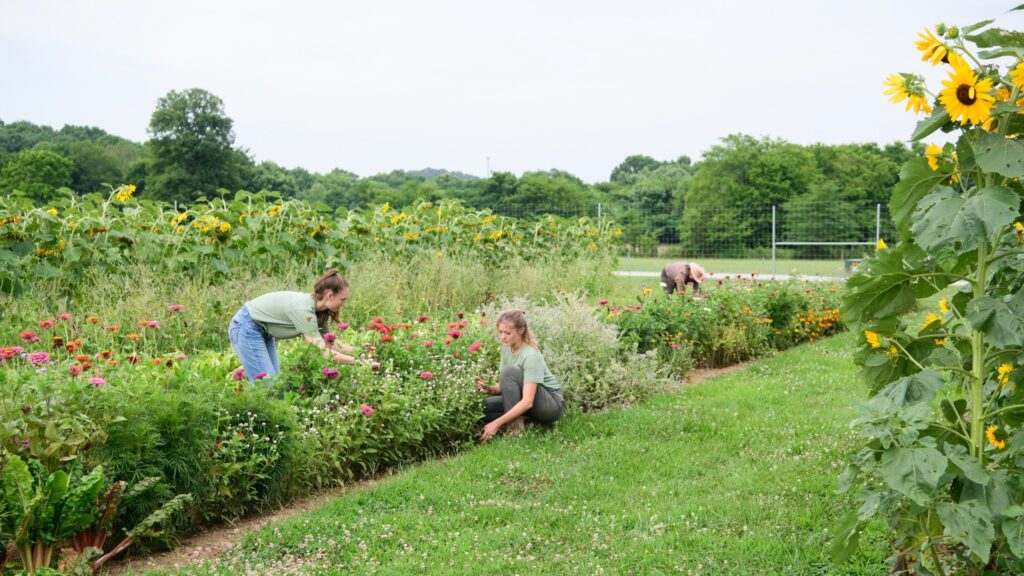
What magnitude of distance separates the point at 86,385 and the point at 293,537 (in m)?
1.11

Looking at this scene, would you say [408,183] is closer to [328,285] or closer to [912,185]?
[328,285]

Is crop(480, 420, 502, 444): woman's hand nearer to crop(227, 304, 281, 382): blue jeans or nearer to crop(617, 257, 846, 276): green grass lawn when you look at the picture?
crop(227, 304, 281, 382): blue jeans

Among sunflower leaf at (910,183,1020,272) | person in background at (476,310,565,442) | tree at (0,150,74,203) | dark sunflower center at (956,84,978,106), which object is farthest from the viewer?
tree at (0,150,74,203)

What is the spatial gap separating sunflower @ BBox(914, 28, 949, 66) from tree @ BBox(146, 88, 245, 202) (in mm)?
42044

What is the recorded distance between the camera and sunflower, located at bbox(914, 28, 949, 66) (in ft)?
7.83

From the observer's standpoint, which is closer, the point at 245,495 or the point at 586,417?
the point at 245,495

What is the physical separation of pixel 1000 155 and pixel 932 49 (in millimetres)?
399

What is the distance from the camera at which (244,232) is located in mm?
8445

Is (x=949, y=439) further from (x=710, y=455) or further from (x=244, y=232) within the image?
(x=244, y=232)

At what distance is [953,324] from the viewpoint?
2852 millimetres

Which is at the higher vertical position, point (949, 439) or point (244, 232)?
point (244, 232)

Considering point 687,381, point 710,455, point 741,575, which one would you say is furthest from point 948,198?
point 687,381

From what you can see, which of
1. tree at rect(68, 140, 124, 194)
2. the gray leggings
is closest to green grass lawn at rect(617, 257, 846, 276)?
the gray leggings

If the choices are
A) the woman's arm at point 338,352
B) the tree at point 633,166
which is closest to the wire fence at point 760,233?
the woman's arm at point 338,352
